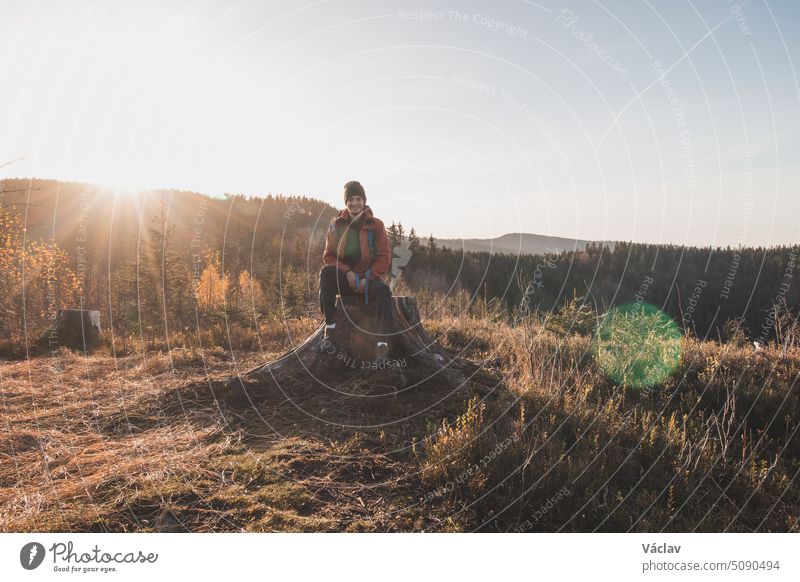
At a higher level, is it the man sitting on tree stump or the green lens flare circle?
the man sitting on tree stump

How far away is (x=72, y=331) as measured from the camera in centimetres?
1077

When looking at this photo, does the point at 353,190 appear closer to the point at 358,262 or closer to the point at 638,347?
the point at 358,262

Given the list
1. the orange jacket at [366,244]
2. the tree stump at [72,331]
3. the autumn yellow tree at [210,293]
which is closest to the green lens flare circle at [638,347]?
the orange jacket at [366,244]

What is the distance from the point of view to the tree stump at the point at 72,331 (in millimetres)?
10164

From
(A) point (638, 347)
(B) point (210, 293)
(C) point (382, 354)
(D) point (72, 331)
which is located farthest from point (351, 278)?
(D) point (72, 331)

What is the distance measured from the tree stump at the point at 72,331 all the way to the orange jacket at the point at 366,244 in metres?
7.99

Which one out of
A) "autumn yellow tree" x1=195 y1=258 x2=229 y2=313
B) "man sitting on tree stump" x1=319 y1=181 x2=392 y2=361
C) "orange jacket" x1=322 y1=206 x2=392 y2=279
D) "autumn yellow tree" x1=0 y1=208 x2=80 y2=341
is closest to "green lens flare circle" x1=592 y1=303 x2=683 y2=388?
"man sitting on tree stump" x1=319 y1=181 x2=392 y2=361

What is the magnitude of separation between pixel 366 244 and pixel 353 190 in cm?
78

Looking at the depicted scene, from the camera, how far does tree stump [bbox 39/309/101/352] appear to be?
10.2 meters

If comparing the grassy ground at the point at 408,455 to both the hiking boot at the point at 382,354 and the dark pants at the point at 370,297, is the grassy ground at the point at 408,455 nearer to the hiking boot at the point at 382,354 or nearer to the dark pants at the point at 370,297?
the hiking boot at the point at 382,354

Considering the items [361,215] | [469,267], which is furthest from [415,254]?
[361,215]

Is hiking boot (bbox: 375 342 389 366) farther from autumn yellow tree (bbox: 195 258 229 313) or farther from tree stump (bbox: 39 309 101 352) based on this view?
tree stump (bbox: 39 309 101 352)
